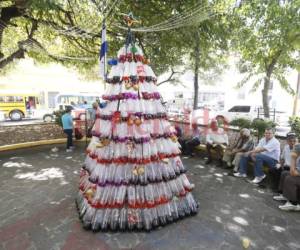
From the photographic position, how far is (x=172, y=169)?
3646 millimetres

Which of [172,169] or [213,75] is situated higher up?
[213,75]

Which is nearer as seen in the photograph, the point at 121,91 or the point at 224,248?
the point at 224,248

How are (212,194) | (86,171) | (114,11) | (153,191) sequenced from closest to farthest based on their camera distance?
(153,191) → (86,171) → (212,194) → (114,11)

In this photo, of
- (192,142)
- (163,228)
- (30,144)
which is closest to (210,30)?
(192,142)

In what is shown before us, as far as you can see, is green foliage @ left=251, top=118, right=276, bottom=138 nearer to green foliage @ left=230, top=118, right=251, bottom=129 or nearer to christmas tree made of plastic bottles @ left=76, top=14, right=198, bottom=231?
green foliage @ left=230, top=118, right=251, bottom=129

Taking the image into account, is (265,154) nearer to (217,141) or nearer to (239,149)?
(239,149)

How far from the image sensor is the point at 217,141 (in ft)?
21.0

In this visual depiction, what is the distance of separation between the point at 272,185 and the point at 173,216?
102 inches

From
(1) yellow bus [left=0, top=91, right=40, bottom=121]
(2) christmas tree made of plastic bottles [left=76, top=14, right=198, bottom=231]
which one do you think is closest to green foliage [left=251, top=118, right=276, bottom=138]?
(2) christmas tree made of plastic bottles [left=76, top=14, right=198, bottom=231]

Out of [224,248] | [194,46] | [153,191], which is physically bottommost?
[224,248]

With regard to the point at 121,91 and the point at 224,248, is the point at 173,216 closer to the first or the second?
the point at 224,248

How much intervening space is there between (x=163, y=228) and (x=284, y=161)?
2.90 m

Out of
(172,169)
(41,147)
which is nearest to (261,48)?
(172,169)

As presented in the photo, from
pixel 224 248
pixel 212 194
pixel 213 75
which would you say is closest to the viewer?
pixel 224 248
